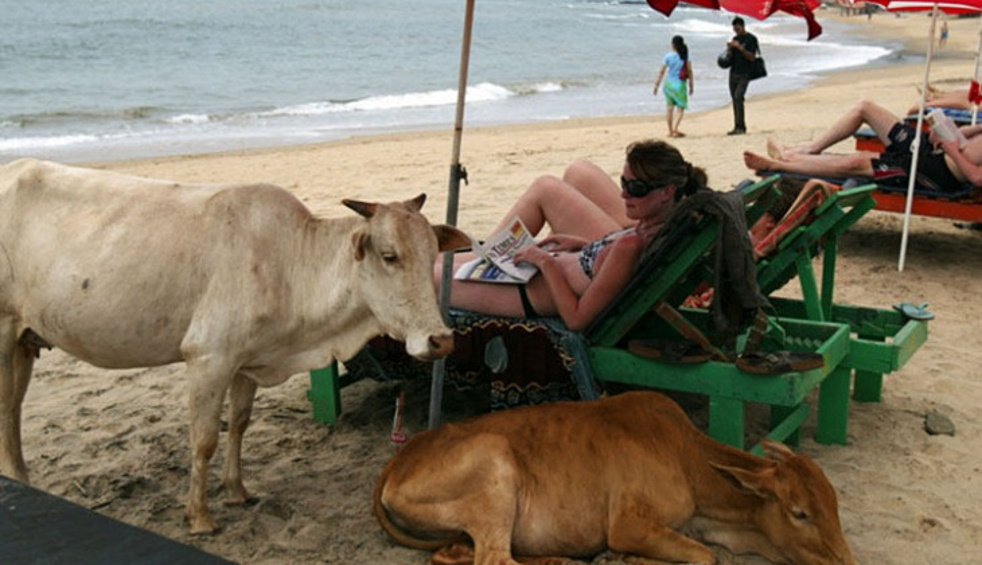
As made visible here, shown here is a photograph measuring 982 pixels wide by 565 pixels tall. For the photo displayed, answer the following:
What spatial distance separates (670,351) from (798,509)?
3.73 ft

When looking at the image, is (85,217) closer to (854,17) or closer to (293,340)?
(293,340)

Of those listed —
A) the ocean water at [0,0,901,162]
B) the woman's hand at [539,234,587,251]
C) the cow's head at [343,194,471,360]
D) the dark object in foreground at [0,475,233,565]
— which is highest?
the dark object in foreground at [0,475,233,565]

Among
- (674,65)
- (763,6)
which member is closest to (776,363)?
(763,6)

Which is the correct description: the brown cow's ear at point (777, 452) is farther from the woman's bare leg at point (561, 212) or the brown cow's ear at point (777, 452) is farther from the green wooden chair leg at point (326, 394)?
the green wooden chair leg at point (326, 394)

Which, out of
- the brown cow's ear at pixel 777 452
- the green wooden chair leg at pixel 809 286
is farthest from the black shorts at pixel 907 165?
→ the brown cow's ear at pixel 777 452

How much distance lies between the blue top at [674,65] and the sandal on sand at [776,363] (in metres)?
14.8

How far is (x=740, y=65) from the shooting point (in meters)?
18.9

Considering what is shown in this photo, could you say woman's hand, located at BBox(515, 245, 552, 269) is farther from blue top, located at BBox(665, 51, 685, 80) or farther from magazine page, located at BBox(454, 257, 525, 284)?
blue top, located at BBox(665, 51, 685, 80)

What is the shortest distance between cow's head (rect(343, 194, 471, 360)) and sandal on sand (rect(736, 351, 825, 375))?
1.39m

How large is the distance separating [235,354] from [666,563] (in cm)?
189

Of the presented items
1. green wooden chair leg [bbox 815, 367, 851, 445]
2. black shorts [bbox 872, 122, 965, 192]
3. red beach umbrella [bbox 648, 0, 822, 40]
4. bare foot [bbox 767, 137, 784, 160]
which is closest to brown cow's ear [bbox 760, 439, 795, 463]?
green wooden chair leg [bbox 815, 367, 851, 445]

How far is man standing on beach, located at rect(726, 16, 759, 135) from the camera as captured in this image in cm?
1867

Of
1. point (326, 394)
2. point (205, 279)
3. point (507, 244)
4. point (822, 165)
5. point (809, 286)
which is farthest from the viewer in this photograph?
point (822, 165)

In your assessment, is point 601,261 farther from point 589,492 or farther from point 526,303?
point 589,492
